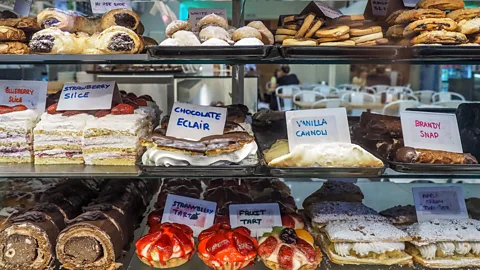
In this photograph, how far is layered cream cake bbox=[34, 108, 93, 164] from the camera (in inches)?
73.1

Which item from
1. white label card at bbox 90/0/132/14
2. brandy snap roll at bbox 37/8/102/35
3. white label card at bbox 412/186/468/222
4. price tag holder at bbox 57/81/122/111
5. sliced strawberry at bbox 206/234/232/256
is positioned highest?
white label card at bbox 90/0/132/14

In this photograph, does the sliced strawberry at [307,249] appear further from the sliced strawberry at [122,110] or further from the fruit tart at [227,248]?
the sliced strawberry at [122,110]

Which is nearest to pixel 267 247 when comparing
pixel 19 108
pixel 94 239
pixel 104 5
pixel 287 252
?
pixel 287 252

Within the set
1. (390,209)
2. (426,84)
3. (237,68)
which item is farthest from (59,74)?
(426,84)

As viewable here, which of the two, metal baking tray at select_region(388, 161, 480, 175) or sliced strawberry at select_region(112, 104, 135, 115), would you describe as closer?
metal baking tray at select_region(388, 161, 480, 175)

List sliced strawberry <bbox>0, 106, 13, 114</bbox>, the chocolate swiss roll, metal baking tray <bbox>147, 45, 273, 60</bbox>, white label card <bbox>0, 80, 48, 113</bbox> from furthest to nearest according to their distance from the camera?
white label card <bbox>0, 80, 48, 113</bbox> → sliced strawberry <bbox>0, 106, 13, 114</bbox> → the chocolate swiss roll → metal baking tray <bbox>147, 45, 273, 60</bbox>

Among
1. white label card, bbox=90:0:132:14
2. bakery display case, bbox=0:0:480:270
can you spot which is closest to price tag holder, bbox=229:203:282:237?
bakery display case, bbox=0:0:480:270

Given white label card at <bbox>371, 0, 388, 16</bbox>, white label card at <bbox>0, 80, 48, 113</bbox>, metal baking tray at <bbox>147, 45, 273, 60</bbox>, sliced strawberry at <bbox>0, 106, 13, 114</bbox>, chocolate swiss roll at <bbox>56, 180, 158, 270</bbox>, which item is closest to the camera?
metal baking tray at <bbox>147, 45, 273, 60</bbox>

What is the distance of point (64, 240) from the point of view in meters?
1.79

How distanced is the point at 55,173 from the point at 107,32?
1.93ft

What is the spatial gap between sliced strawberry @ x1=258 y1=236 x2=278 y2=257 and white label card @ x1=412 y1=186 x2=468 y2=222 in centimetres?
71

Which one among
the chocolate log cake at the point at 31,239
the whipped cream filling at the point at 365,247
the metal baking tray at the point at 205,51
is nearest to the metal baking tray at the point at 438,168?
the whipped cream filling at the point at 365,247

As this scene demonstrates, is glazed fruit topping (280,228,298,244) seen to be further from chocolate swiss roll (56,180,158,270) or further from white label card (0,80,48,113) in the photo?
white label card (0,80,48,113)

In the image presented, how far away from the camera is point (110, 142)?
6.02 feet
